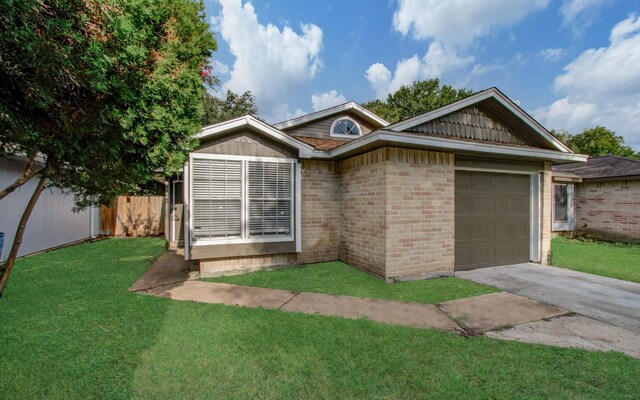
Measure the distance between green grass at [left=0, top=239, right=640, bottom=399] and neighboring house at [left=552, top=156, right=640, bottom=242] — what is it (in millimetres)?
12433

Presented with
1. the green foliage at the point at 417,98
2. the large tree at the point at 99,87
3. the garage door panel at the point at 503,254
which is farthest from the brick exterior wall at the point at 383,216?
the green foliage at the point at 417,98

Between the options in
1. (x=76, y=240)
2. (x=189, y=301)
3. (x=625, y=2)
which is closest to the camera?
(x=189, y=301)

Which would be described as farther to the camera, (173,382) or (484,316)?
(484,316)

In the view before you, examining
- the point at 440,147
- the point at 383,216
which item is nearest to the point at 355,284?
the point at 383,216

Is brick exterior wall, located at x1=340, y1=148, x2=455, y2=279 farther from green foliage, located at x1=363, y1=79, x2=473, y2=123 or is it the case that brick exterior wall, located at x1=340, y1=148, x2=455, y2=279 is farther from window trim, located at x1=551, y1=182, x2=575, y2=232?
green foliage, located at x1=363, y1=79, x2=473, y2=123

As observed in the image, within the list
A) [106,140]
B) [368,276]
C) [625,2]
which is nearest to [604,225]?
[625,2]

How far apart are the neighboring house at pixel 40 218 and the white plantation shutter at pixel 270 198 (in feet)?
18.3

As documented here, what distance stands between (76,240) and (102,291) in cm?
829

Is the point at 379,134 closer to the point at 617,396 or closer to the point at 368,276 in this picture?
the point at 368,276

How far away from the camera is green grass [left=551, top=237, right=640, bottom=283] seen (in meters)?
6.64

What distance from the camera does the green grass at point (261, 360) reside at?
2455 mm

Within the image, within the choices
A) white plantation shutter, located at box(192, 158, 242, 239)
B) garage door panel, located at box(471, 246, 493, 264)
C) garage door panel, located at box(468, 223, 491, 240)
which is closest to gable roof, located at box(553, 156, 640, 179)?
garage door panel, located at box(468, 223, 491, 240)

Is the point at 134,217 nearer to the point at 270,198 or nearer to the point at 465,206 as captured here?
the point at 270,198

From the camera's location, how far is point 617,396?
2391 mm
